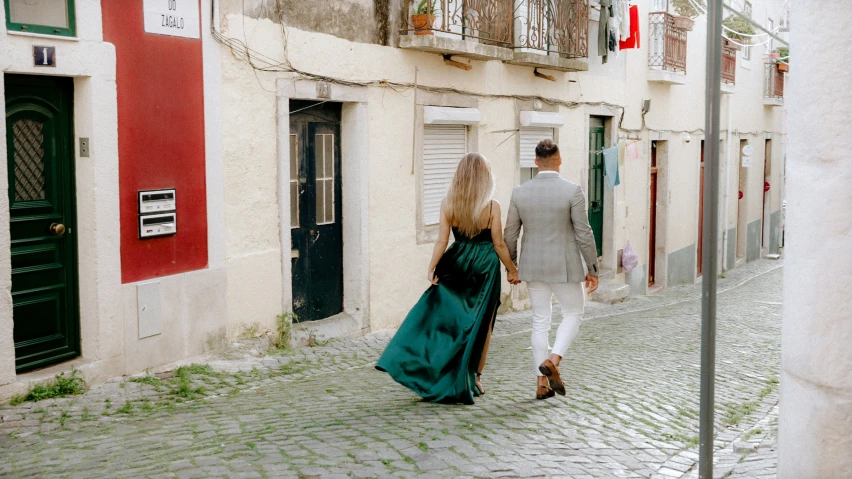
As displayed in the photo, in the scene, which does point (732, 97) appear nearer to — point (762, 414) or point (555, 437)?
point (762, 414)

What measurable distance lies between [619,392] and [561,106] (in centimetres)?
770

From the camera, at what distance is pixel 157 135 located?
7551mm

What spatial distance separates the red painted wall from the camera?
7.25m

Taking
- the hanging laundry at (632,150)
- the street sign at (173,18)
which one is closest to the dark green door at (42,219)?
the street sign at (173,18)

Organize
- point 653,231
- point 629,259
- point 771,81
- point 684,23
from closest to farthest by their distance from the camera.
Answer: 1. point 629,259
2. point 684,23
3. point 653,231
4. point 771,81

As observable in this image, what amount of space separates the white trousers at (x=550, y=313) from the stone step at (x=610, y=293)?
28.1ft

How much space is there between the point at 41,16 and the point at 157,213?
1.69 meters

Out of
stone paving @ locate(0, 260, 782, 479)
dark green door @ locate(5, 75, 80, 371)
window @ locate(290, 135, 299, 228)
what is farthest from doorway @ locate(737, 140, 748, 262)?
dark green door @ locate(5, 75, 80, 371)

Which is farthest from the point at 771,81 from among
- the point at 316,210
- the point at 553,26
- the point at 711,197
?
the point at 711,197

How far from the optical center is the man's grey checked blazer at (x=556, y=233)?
6598 mm

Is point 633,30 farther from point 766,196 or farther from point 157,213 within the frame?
point 766,196

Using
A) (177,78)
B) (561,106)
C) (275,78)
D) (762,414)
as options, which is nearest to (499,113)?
(561,106)

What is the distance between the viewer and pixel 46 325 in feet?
22.8

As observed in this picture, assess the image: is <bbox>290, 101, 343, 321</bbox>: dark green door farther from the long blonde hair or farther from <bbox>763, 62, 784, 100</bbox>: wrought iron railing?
<bbox>763, 62, 784, 100</bbox>: wrought iron railing
